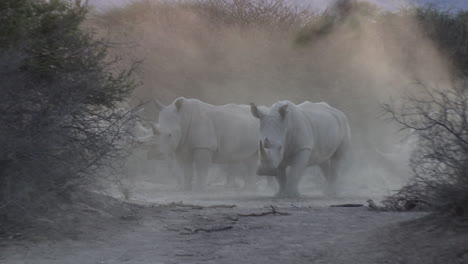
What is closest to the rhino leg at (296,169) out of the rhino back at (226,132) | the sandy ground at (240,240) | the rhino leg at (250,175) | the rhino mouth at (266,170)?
the rhino mouth at (266,170)

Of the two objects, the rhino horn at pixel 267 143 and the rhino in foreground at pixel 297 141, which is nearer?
the rhino horn at pixel 267 143

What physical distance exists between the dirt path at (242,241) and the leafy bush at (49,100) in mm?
650

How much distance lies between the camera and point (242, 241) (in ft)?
24.4

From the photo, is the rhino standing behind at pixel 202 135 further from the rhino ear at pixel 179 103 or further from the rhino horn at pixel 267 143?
the rhino horn at pixel 267 143

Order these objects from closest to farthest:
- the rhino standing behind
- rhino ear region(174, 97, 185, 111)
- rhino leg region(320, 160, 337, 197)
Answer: rhino leg region(320, 160, 337, 197) → the rhino standing behind → rhino ear region(174, 97, 185, 111)

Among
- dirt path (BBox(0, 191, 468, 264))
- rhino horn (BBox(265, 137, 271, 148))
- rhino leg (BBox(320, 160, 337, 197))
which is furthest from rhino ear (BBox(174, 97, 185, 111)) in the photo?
dirt path (BBox(0, 191, 468, 264))

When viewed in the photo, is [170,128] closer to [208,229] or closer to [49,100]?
[208,229]

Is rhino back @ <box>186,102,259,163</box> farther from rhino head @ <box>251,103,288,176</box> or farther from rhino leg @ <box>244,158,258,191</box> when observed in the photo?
rhino head @ <box>251,103,288,176</box>

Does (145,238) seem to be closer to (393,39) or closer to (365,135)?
(365,135)

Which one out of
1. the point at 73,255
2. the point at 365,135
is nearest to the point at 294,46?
the point at 365,135

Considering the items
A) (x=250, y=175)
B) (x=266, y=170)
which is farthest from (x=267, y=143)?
(x=250, y=175)

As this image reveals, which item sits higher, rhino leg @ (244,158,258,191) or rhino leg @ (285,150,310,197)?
rhino leg @ (244,158,258,191)

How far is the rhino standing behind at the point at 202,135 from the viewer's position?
17.0 metres

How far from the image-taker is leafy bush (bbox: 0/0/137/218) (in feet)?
24.7
